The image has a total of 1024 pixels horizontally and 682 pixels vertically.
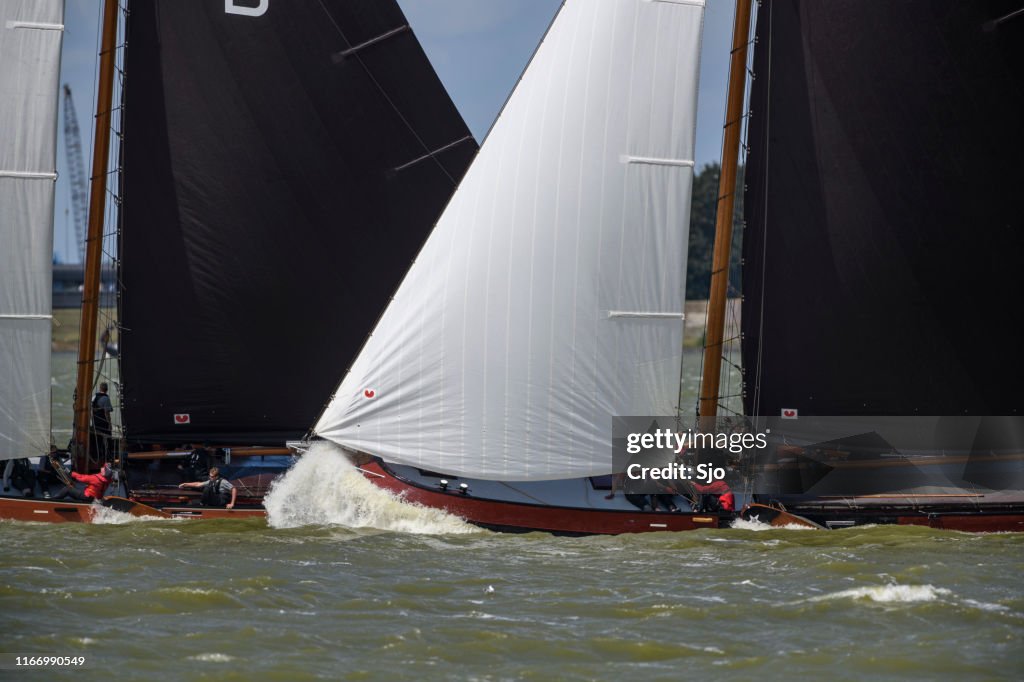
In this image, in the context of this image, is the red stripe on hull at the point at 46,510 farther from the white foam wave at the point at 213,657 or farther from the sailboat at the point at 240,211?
the white foam wave at the point at 213,657

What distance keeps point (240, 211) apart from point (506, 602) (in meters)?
10.5

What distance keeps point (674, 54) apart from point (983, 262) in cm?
656

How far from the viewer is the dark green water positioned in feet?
51.0

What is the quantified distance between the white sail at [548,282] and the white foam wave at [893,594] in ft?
16.5

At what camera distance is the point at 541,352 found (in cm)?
2198

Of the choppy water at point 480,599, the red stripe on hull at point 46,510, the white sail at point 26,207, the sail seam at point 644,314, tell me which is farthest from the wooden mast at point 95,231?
the sail seam at point 644,314

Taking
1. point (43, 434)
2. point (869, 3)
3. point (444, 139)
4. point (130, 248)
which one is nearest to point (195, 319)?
point (130, 248)

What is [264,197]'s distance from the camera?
25219 mm

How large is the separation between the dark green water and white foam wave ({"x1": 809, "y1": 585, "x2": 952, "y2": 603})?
40 mm

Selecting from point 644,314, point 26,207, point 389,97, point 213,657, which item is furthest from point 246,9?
point 213,657

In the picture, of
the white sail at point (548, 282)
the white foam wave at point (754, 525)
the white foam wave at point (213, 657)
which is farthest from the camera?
the white sail at point (548, 282)

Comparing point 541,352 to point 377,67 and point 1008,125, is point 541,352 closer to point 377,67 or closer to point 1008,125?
point 377,67

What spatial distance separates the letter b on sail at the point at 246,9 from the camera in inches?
983

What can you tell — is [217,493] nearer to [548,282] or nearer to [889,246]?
[548,282]
